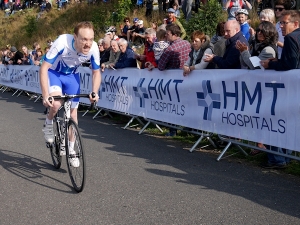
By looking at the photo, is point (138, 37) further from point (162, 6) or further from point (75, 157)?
point (75, 157)

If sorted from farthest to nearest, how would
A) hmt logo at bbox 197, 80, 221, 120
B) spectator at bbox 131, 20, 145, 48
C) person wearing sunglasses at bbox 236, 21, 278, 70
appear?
spectator at bbox 131, 20, 145, 48 < hmt logo at bbox 197, 80, 221, 120 < person wearing sunglasses at bbox 236, 21, 278, 70

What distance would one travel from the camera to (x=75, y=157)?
20.2 feet

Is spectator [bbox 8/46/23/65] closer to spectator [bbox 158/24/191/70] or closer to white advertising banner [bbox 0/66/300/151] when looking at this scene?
white advertising banner [bbox 0/66/300/151]

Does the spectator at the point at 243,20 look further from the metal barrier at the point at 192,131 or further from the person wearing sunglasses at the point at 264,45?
the person wearing sunglasses at the point at 264,45

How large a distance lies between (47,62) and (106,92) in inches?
228

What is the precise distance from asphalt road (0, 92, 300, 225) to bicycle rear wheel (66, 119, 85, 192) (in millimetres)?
145

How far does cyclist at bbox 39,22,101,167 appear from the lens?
20.4 feet

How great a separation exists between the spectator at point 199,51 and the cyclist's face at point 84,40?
8.94 feet

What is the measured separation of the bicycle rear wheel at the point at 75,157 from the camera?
600 cm

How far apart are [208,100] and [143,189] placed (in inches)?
98.9

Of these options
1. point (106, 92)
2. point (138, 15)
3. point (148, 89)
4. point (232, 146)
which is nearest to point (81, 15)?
point (138, 15)

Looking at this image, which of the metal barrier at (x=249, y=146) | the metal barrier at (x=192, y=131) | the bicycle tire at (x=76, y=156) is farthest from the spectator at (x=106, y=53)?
the bicycle tire at (x=76, y=156)

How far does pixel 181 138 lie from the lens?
31.0 feet

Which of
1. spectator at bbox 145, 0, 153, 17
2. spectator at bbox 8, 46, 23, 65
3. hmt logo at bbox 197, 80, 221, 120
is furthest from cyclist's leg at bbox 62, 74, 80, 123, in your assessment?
spectator at bbox 145, 0, 153, 17
